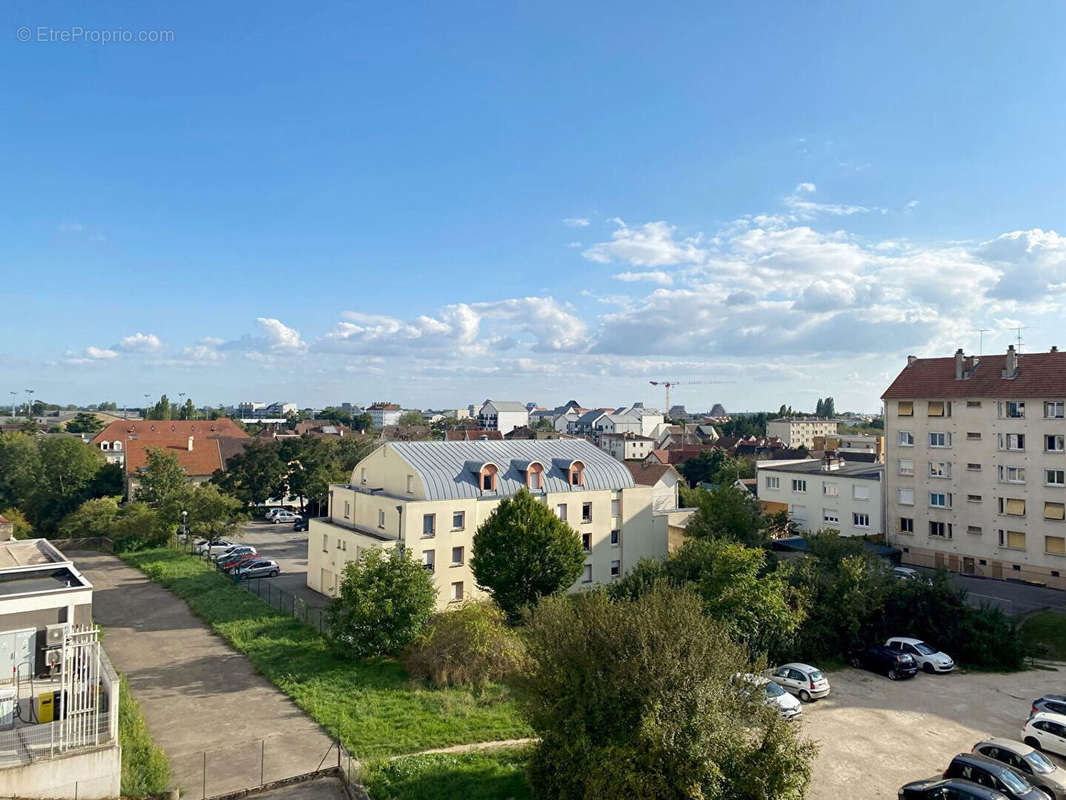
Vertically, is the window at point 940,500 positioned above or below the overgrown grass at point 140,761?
above

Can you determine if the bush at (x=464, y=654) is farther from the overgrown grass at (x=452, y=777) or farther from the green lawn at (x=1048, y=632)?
the green lawn at (x=1048, y=632)

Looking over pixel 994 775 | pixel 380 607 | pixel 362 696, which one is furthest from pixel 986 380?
pixel 362 696

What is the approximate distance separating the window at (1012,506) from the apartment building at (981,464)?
6 cm

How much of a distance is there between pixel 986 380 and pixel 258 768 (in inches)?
1915

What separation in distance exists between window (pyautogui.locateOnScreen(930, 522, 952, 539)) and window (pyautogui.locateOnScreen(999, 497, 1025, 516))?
3531 mm

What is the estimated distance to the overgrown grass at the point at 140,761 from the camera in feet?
53.3

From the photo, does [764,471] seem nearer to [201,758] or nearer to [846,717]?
[846,717]

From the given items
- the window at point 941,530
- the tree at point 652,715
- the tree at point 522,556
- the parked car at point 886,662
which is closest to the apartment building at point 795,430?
the window at point 941,530

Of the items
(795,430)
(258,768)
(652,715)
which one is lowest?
(258,768)

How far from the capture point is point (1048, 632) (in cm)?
3341

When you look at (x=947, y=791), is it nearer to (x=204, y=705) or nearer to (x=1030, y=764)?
(x=1030, y=764)

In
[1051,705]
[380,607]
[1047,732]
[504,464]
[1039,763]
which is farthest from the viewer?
[504,464]

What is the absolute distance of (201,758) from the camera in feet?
63.1

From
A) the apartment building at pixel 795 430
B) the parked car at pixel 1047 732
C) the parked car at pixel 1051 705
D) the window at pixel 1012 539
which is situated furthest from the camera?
the apartment building at pixel 795 430
